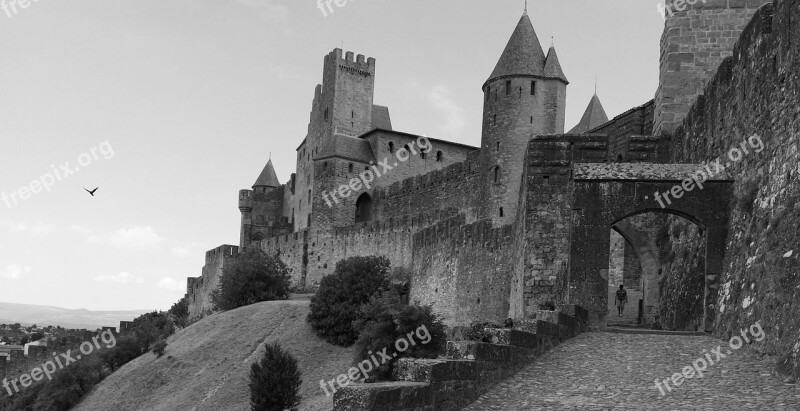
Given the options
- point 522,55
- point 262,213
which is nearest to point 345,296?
point 522,55

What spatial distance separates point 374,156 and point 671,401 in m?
61.5

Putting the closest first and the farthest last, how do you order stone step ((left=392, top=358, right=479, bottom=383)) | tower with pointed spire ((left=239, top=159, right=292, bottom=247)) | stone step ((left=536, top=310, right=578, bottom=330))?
stone step ((left=392, top=358, right=479, bottom=383))
stone step ((left=536, top=310, right=578, bottom=330))
tower with pointed spire ((left=239, top=159, right=292, bottom=247))

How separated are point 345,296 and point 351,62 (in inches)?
1442

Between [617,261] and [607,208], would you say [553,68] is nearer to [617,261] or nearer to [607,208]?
[617,261]

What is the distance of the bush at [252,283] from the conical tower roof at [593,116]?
764 inches

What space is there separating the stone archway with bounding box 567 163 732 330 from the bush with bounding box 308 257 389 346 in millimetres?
27052

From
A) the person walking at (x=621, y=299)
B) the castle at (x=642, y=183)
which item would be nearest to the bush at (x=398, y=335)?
the castle at (x=642, y=183)

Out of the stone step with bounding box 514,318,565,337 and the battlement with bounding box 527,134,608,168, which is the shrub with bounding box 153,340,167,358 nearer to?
the battlement with bounding box 527,134,608,168

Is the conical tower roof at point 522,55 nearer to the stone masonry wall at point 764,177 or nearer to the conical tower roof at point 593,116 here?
the conical tower roof at point 593,116

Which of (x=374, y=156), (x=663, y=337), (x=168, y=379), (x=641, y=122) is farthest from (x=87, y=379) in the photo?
(x=663, y=337)

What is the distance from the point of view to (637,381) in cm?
1361

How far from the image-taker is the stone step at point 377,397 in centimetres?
1194

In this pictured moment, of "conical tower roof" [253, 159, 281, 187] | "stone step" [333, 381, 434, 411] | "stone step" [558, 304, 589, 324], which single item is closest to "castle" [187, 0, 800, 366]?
"stone step" [558, 304, 589, 324]

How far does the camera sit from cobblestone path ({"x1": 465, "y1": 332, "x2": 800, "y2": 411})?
1244cm
